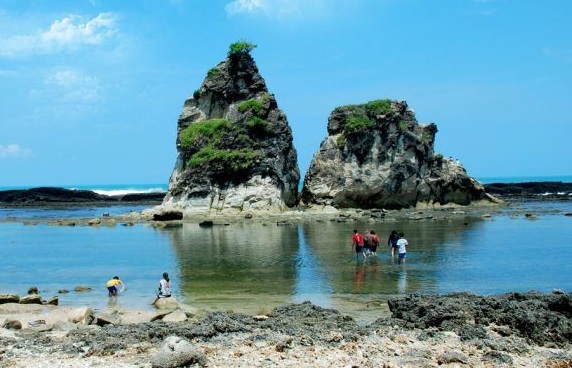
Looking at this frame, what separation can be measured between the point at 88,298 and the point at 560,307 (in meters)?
16.0

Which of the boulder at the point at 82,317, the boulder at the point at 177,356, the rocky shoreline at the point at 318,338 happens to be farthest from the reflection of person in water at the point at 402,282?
the boulder at the point at 177,356

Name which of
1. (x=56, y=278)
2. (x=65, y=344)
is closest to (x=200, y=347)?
(x=65, y=344)

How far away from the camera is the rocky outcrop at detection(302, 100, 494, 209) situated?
226 ft

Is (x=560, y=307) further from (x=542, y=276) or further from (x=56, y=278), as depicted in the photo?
(x=56, y=278)

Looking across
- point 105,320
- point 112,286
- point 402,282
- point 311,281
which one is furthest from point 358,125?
point 105,320

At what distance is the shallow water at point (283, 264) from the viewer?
22891mm

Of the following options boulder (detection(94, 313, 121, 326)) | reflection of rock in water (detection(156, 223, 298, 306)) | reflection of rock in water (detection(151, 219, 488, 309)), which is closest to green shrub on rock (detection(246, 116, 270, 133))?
reflection of rock in water (detection(156, 223, 298, 306))

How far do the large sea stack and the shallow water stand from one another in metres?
12.4

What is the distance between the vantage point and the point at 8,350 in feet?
46.6

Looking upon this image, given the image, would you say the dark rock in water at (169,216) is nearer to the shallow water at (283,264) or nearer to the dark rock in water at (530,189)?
the shallow water at (283,264)

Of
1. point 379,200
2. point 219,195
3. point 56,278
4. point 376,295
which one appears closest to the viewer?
point 376,295

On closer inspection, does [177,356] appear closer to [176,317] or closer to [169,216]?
[176,317]

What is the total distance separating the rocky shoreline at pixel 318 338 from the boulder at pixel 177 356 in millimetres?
21

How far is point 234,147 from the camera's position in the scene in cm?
6525
